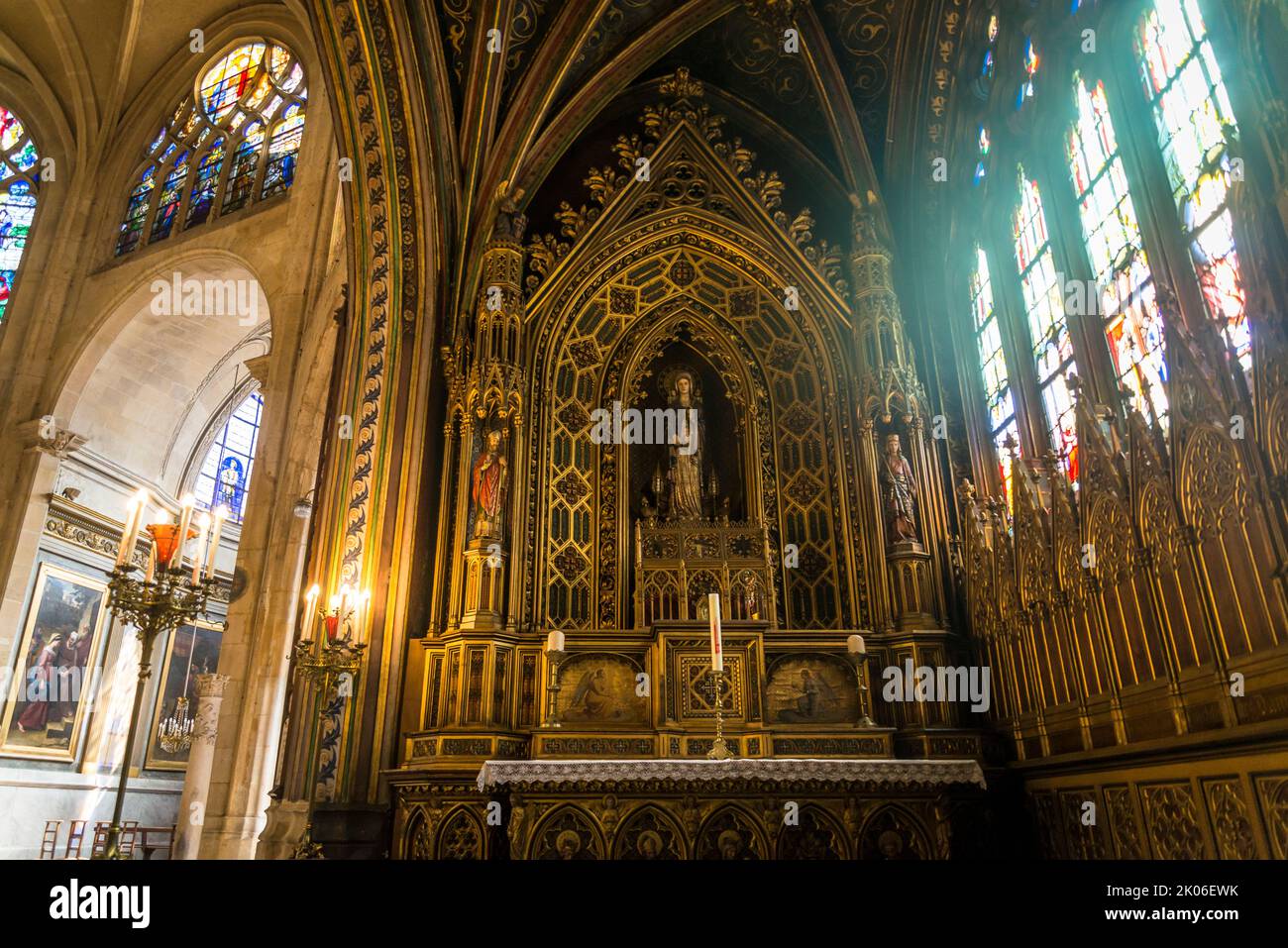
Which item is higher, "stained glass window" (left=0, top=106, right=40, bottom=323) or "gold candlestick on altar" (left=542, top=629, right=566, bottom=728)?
"stained glass window" (left=0, top=106, right=40, bottom=323)

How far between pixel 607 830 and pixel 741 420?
18.6 ft

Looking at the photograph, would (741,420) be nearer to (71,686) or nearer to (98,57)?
(71,686)

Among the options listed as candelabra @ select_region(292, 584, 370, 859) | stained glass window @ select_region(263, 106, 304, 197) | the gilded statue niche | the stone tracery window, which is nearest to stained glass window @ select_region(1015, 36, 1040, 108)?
the stone tracery window

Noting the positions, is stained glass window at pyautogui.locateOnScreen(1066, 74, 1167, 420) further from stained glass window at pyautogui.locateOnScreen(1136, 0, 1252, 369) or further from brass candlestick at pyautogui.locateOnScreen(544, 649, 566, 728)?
brass candlestick at pyautogui.locateOnScreen(544, 649, 566, 728)

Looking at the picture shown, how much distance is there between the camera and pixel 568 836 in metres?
7.61

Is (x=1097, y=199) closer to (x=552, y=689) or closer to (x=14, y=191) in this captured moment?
(x=552, y=689)

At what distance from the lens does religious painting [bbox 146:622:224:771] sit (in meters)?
17.4

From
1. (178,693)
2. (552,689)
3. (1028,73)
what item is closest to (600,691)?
(552,689)

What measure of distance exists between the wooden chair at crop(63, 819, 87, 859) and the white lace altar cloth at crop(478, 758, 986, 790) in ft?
36.7

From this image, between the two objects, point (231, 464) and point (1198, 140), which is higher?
point (231, 464)

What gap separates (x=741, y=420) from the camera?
447 inches

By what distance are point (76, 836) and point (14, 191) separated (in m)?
12.9

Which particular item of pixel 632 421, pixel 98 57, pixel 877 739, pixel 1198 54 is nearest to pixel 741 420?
pixel 632 421
